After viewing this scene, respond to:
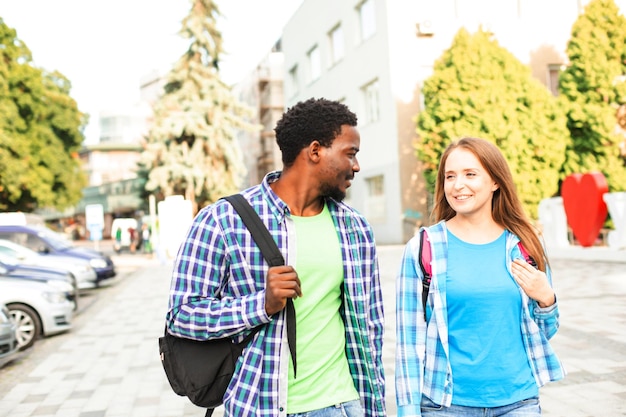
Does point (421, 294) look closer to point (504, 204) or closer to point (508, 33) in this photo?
point (504, 204)

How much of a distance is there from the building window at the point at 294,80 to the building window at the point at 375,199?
441 inches

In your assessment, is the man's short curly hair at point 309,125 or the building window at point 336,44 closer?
the man's short curly hair at point 309,125

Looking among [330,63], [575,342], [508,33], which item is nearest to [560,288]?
[575,342]

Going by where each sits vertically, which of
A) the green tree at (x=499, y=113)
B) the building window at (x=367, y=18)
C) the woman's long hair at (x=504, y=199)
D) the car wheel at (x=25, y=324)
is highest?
the building window at (x=367, y=18)

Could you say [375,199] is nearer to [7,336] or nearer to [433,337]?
[7,336]

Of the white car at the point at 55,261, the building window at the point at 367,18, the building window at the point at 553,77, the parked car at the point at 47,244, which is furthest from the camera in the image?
the building window at the point at 367,18

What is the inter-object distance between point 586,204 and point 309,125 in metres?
15.2

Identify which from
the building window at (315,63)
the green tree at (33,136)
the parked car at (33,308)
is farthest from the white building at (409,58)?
the parked car at (33,308)

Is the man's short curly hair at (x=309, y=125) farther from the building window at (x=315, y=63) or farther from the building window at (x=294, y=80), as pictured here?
the building window at (x=294, y=80)

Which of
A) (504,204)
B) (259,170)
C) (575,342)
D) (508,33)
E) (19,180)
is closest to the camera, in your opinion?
(504,204)

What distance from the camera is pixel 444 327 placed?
240cm

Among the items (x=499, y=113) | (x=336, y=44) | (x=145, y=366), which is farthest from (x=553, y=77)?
(x=145, y=366)

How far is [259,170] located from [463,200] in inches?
1883

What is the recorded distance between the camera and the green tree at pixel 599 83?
74.1 ft
